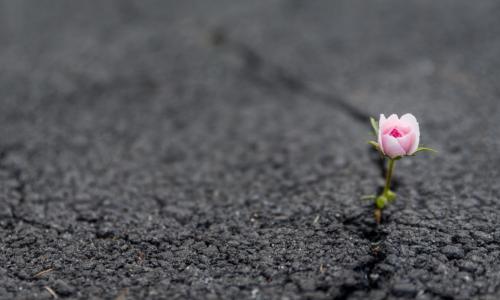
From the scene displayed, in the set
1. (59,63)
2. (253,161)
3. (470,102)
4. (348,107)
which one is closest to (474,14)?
(470,102)

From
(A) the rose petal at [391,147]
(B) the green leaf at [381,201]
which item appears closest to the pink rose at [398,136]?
(A) the rose petal at [391,147]

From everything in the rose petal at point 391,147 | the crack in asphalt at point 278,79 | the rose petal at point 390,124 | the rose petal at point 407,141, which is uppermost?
the crack in asphalt at point 278,79

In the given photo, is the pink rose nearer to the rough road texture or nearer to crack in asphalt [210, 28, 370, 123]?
the rough road texture

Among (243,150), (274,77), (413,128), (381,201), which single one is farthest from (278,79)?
(413,128)

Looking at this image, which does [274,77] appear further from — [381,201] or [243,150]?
[381,201]

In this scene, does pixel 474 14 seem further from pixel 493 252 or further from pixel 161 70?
pixel 493 252

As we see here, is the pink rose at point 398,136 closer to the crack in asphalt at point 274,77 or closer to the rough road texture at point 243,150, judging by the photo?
the rough road texture at point 243,150
